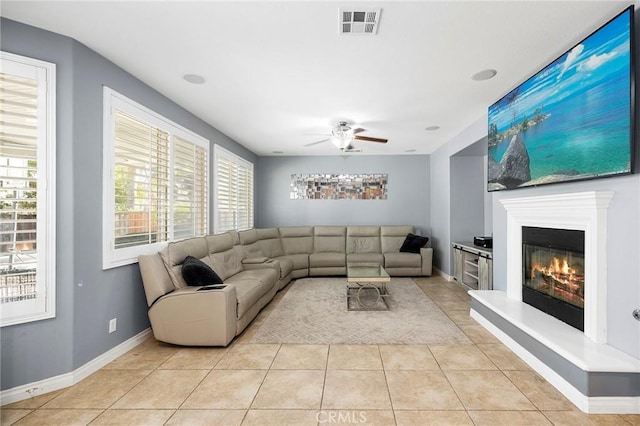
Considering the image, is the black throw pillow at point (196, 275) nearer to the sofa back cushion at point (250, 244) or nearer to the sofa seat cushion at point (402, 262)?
the sofa back cushion at point (250, 244)

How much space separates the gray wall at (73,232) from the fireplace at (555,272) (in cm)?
402

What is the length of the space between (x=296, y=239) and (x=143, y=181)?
12.2 ft

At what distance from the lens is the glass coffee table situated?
3.90 metres

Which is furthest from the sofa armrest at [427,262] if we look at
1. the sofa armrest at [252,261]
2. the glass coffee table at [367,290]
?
the sofa armrest at [252,261]

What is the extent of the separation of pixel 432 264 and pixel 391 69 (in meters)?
4.66

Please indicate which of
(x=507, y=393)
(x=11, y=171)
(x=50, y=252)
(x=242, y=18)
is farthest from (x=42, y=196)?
(x=507, y=393)

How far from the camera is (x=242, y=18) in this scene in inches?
78.9

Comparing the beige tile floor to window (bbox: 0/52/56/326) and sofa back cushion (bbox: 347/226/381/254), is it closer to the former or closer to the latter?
window (bbox: 0/52/56/326)

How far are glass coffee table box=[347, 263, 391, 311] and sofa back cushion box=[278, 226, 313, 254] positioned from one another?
1719 mm

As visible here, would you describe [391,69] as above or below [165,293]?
above

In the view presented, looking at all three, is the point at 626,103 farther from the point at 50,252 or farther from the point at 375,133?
the point at 50,252

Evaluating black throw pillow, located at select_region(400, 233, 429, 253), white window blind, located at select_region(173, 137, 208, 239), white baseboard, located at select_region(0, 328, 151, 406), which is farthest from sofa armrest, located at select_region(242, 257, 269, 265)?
black throw pillow, located at select_region(400, 233, 429, 253)

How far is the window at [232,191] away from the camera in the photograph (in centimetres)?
486

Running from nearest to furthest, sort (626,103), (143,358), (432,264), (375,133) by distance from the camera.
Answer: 1. (626,103)
2. (143,358)
3. (375,133)
4. (432,264)
